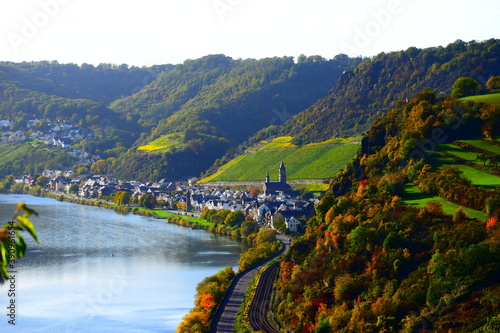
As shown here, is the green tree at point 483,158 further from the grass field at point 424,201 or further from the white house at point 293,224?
the white house at point 293,224

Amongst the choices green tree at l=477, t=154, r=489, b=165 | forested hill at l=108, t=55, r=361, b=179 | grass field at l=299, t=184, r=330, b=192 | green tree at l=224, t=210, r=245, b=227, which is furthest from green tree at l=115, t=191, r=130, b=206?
green tree at l=477, t=154, r=489, b=165

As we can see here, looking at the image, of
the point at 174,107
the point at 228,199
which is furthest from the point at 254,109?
the point at 228,199

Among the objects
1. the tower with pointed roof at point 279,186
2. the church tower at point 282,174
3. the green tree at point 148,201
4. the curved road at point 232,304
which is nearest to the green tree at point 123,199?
the green tree at point 148,201

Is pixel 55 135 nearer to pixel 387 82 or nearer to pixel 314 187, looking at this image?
pixel 387 82

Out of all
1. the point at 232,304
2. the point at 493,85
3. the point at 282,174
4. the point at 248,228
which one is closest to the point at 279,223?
the point at 248,228

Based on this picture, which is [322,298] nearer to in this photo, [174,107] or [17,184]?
[17,184]

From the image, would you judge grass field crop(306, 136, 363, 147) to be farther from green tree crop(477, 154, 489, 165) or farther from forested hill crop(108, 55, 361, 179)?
green tree crop(477, 154, 489, 165)
